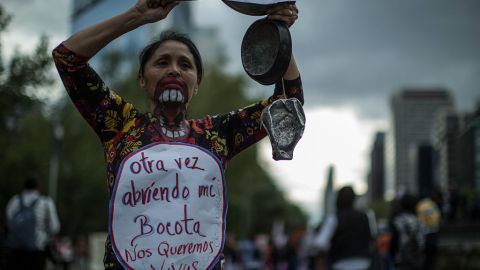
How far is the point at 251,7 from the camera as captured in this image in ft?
9.02

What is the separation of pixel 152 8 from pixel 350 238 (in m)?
5.06

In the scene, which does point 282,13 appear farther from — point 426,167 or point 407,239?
point 426,167

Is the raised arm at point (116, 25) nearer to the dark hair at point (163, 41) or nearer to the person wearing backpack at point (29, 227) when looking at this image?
the dark hair at point (163, 41)

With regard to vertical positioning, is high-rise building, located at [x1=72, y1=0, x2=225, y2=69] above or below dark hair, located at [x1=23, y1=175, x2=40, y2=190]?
above

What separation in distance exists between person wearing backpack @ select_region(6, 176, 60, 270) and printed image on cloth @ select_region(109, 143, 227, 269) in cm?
577

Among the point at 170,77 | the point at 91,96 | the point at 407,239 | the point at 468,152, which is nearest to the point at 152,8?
the point at 170,77

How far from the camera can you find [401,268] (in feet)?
31.3

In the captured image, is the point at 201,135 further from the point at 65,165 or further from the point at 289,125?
the point at 65,165

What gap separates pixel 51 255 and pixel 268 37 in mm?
6680

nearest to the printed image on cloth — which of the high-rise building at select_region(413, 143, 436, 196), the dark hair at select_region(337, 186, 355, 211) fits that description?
the dark hair at select_region(337, 186, 355, 211)

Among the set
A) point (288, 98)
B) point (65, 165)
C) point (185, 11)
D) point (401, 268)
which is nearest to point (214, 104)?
point (65, 165)

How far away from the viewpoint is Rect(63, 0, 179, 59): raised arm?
2645 millimetres

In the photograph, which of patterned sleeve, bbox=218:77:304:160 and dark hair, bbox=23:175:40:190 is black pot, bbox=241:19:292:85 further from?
dark hair, bbox=23:175:40:190

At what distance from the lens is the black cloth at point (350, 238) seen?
7223 mm
